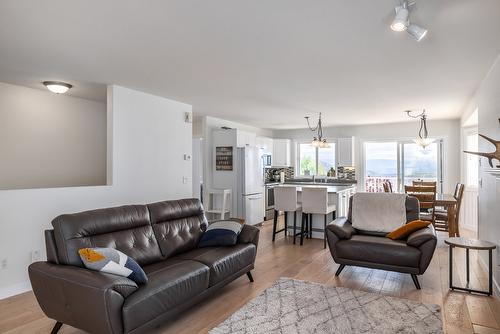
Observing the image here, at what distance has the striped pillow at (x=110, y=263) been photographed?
92.9 inches

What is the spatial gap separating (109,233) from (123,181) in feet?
5.46

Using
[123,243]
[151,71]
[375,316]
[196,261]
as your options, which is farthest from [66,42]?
[375,316]

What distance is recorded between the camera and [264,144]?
322 inches

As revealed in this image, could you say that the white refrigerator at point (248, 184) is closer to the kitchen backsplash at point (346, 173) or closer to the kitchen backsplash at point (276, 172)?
the kitchen backsplash at point (276, 172)

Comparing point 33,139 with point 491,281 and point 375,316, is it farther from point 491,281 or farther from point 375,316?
point 491,281

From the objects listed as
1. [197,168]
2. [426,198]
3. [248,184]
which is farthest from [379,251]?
[197,168]

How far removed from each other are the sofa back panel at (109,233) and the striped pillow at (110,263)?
0.22 metres

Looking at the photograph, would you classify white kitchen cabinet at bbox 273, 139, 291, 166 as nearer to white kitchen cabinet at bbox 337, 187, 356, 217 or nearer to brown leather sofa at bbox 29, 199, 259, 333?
white kitchen cabinet at bbox 337, 187, 356, 217

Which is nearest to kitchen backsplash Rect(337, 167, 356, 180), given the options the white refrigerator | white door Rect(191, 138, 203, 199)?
the white refrigerator

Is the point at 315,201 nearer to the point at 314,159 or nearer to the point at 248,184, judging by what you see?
the point at 248,184

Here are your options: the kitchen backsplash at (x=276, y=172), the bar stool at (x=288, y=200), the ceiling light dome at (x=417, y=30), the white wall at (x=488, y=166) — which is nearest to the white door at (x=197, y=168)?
the kitchen backsplash at (x=276, y=172)

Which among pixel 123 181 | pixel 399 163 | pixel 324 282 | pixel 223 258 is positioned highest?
pixel 399 163

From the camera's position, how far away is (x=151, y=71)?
12.3 ft

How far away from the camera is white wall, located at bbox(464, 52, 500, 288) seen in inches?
128
